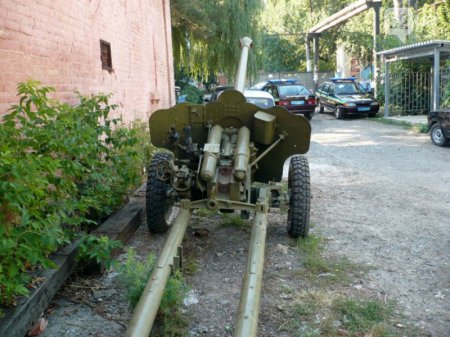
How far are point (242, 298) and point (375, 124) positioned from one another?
15923 millimetres

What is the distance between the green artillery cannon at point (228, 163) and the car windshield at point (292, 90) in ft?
46.4

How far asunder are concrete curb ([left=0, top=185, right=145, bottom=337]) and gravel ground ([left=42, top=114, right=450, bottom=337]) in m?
0.17

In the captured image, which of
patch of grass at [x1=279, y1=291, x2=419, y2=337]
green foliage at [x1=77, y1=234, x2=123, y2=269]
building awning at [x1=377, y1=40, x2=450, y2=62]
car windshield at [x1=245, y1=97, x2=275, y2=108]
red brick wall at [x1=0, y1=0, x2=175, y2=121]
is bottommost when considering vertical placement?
patch of grass at [x1=279, y1=291, x2=419, y2=337]

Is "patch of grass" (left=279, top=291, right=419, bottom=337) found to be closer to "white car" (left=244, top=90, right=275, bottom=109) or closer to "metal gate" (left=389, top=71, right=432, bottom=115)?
"white car" (left=244, top=90, right=275, bottom=109)

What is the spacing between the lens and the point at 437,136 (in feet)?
40.0

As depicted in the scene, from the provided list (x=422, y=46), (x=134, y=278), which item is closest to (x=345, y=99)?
(x=422, y=46)

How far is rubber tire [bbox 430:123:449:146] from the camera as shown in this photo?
1189 cm

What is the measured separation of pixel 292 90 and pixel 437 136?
829 centimetres

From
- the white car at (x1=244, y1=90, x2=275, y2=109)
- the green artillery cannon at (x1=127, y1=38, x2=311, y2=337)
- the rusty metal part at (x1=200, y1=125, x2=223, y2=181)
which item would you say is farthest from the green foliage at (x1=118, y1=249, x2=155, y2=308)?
the white car at (x1=244, y1=90, x2=275, y2=109)

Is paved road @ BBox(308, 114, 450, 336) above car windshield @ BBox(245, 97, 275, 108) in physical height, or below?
below

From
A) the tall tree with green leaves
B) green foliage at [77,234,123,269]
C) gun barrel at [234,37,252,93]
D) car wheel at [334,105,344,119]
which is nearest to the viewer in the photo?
green foliage at [77,234,123,269]

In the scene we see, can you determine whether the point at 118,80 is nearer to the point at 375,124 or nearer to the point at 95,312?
the point at 95,312

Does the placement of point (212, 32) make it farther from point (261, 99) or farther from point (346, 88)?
point (346, 88)

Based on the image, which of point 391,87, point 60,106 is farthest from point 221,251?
point 391,87
